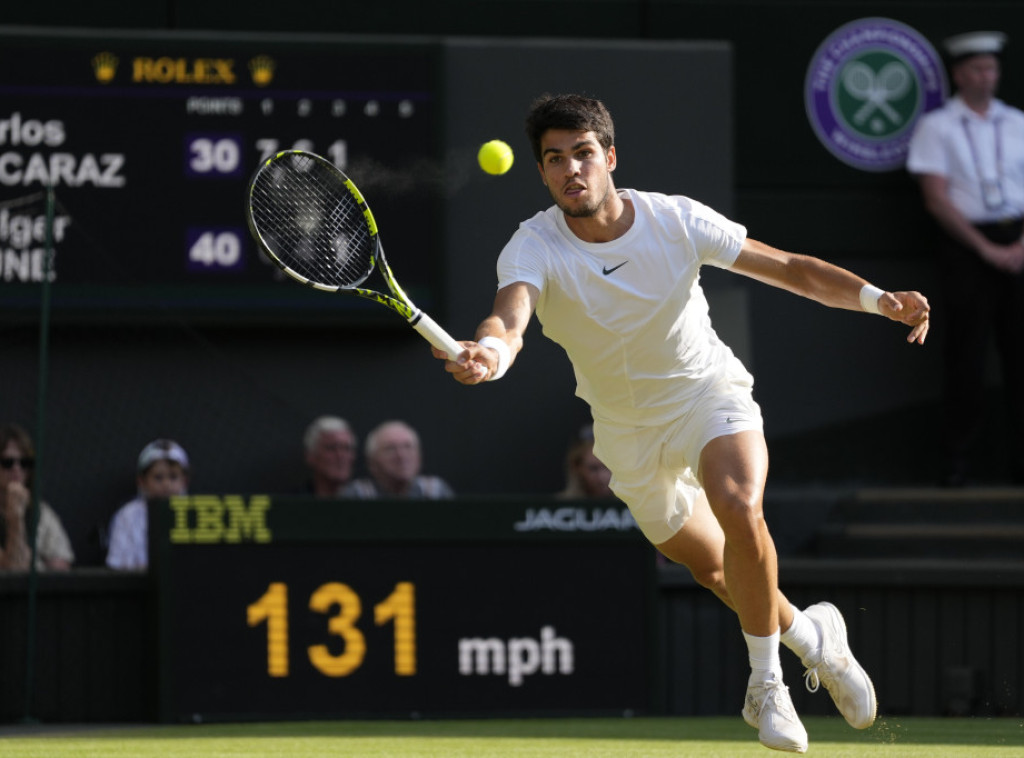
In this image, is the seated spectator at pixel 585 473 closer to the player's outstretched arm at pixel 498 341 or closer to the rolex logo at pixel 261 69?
the rolex logo at pixel 261 69

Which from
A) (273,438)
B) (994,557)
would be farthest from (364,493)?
(994,557)

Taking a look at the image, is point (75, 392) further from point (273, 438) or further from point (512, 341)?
point (512, 341)

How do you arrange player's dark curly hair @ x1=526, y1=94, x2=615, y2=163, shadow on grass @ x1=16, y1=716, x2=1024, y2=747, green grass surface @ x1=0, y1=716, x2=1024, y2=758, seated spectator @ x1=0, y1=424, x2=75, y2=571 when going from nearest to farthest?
player's dark curly hair @ x1=526, y1=94, x2=615, y2=163 < green grass surface @ x1=0, y1=716, x2=1024, y2=758 < shadow on grass @ x1=16, y1=716, x2=1024, y2=747 < seated spectator @ x1=0, y1=424, x2=75, y2=571

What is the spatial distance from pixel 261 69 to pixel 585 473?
257 cm

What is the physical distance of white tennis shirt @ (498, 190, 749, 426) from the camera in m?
5.75

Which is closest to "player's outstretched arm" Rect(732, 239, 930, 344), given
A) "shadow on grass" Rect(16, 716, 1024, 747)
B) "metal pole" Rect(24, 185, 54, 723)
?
"shadow on grass" Rect(16, 716, 1024, 747)

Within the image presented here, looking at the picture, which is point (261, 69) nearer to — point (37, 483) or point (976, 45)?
point (37, 483)

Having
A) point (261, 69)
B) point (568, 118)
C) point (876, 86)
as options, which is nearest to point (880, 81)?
point (876, 86)

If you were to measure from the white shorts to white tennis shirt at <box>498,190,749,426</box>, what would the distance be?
0.16 feet

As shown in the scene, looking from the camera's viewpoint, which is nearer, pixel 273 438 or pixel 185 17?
pixel 273 438

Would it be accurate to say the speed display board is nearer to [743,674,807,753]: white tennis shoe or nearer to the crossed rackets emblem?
[743,674,807,753]: white tennis shoe

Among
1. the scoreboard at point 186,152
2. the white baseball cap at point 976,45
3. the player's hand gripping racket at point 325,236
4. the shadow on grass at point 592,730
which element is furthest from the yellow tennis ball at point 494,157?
the white baseball cap at point 976,45

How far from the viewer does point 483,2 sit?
35.3 ft

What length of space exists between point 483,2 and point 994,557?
413 cm
